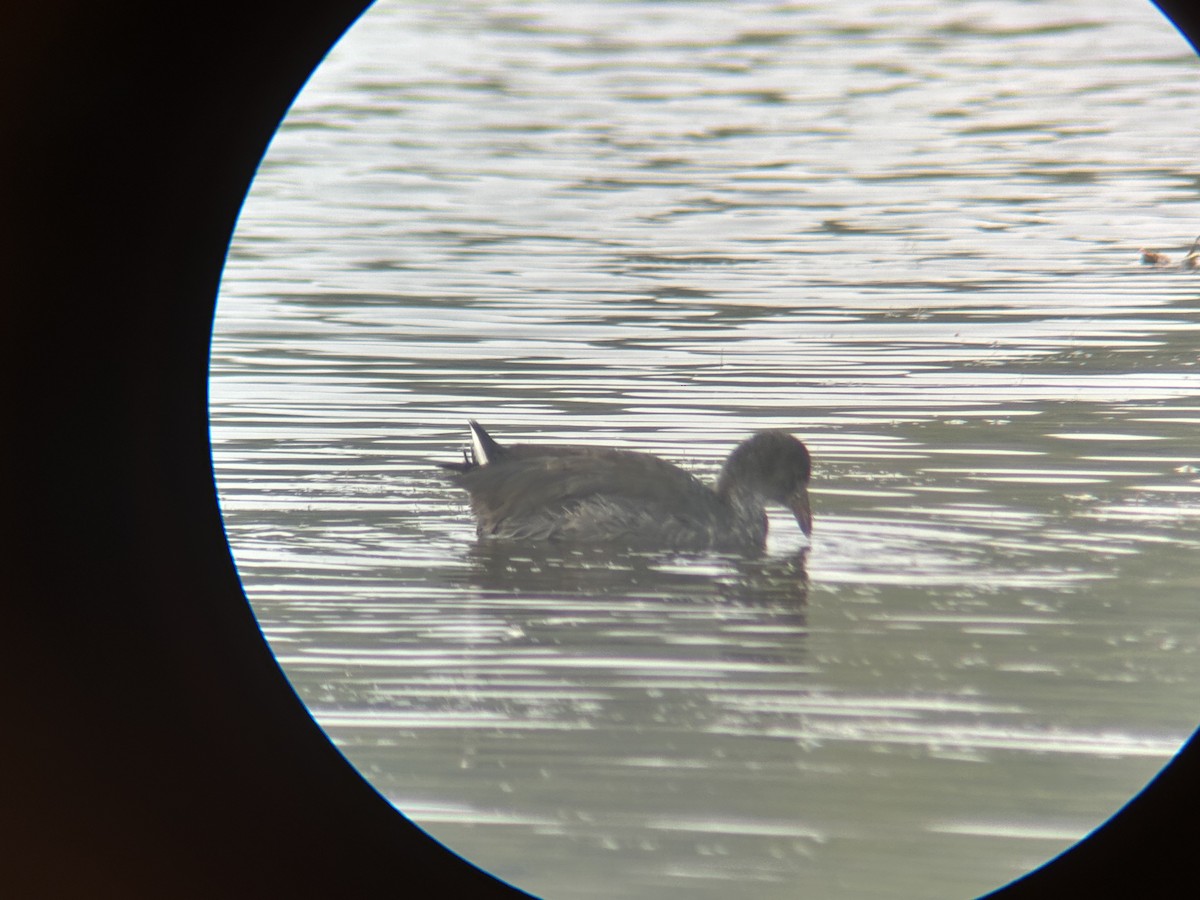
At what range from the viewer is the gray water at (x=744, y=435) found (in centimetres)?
311

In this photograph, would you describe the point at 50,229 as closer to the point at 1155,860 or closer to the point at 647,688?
the point at 647,688

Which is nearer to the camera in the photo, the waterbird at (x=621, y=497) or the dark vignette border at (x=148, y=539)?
the dark vignette border at (x=148, y=539)

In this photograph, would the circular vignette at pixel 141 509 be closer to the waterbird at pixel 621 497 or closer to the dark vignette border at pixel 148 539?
the dark vignette border at pixel 148 539

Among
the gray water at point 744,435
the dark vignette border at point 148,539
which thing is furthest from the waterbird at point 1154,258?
the dark vignette border at point 148,539

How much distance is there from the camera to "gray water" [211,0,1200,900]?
3.11 metres

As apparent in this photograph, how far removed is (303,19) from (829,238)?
452 centimetres

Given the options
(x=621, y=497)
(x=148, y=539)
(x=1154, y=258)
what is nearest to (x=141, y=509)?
(x=148, y=539)

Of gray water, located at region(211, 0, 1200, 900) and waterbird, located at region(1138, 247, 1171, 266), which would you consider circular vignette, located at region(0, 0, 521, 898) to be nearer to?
gray water, located at region(211, 0, 1200, 900)

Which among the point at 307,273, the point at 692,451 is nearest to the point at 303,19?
the point at 692,451

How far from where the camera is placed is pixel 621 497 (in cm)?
464

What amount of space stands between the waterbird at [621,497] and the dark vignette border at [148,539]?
1920 millimetres

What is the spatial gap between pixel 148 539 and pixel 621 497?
205 centimetres

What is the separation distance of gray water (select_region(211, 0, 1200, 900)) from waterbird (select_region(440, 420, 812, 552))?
0.29ft

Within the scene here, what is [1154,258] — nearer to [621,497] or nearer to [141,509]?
[621,497]
